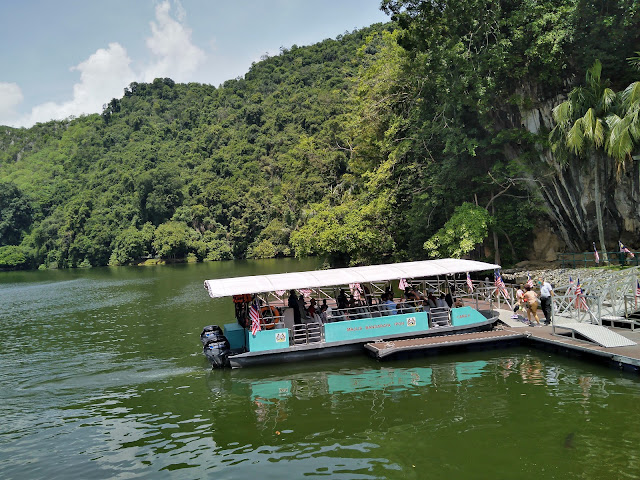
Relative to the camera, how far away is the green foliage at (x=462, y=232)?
3125 centimetres

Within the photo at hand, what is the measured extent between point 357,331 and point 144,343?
424 inches

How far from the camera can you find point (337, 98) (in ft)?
317

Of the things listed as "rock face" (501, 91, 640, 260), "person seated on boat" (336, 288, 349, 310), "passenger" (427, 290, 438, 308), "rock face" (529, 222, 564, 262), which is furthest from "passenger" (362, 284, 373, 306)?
"rock face" (529, 222, 564, 262)

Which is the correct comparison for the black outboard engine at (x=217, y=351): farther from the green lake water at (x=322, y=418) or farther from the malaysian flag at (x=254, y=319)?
the malaysian flag at (x=254, y=319)

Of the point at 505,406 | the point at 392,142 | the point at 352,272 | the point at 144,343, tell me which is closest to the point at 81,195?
the point at 392,142

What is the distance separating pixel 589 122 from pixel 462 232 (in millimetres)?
9252

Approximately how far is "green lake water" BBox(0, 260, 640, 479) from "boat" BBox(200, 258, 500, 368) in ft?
2.23

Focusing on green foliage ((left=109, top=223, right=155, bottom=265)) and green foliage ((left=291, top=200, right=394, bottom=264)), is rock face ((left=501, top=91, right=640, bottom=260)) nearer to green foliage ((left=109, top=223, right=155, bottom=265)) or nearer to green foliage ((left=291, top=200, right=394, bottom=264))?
green foliage ((left=291, top=200, right=394, bottom=264))

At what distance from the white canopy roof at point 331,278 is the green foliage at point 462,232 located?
11.4 metres

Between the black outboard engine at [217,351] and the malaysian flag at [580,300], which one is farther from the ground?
the malaysian flag at [580,300]

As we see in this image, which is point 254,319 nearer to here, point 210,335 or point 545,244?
point 210,335

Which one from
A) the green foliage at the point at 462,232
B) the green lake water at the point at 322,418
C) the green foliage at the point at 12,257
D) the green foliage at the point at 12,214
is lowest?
the green lake water at the point at 322,418

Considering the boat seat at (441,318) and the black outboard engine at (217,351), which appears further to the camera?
the boat seat at (441,318)

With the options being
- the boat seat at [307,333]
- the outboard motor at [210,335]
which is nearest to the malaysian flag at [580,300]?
the boat seat at [307,333]
